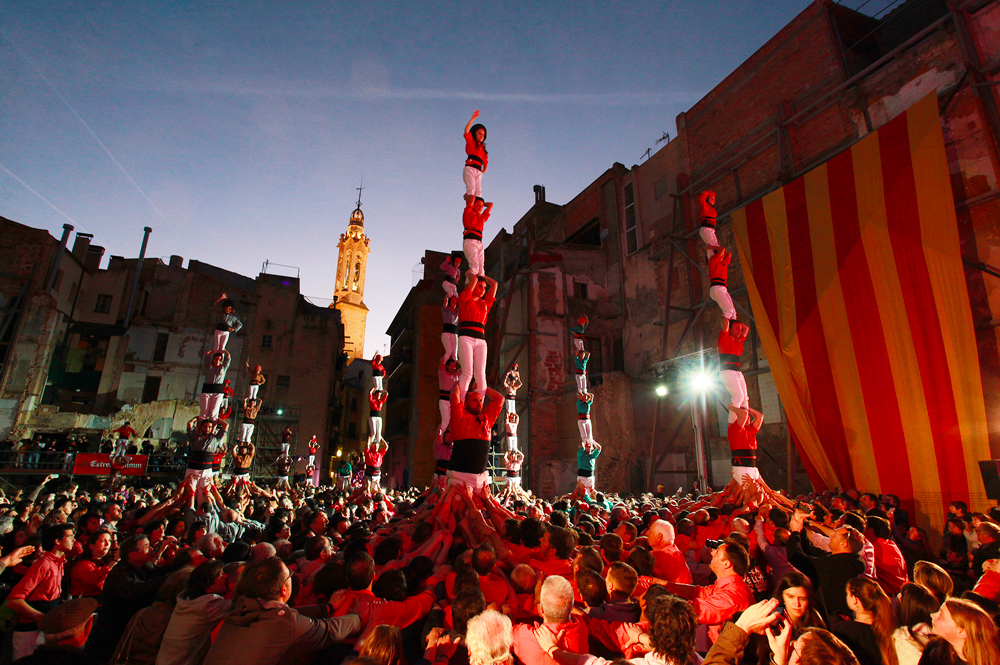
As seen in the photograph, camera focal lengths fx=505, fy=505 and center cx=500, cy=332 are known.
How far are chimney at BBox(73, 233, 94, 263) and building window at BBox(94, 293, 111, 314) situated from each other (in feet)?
7.03

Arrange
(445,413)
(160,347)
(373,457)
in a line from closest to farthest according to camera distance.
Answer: (445,413)
(373,457)
(160,347)

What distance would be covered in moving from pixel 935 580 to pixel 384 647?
378 cm

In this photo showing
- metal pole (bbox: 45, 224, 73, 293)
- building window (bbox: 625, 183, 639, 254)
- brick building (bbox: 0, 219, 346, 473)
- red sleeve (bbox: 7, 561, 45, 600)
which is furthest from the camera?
metal pole (bbox: 45, 224, 73, 293)

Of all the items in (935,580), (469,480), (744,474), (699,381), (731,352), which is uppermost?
(699,381)

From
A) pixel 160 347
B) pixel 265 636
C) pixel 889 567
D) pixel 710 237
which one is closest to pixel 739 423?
pixel 710 237

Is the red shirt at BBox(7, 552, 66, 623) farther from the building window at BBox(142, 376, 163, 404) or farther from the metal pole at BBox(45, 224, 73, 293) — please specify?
the metal pole at BBox(45, 224, 73, 293)

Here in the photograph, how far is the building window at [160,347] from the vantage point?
28.4 m

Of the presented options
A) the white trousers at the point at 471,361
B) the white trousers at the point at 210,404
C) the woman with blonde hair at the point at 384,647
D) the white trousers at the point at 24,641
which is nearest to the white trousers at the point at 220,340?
the white trousers at the point at 210,404

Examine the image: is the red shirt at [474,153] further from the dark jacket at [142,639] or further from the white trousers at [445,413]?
the dark jacket at [142,639]

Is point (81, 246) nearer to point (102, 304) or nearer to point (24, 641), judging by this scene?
point (102, 304)

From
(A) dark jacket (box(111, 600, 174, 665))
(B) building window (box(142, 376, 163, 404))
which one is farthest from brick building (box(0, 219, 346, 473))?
A: (A) dark jacket (box(111, 600, 174, 665))

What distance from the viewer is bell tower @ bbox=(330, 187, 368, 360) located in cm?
6228

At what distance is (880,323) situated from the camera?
43.4 ft

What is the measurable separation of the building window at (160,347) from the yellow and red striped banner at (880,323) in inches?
1180
